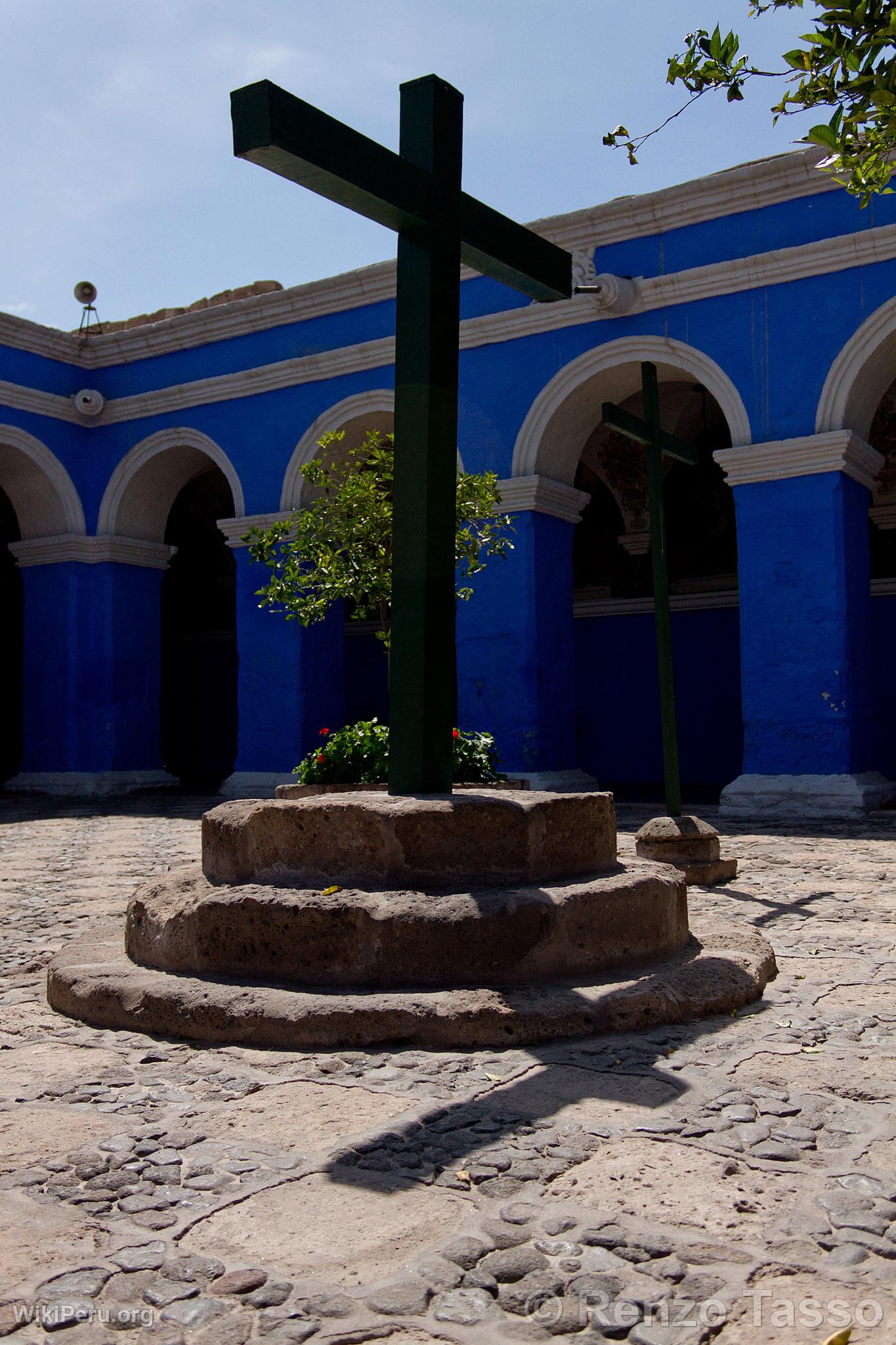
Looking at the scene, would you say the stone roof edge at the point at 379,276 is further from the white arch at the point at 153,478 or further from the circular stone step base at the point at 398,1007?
the circular stone step base at the point at 398,1007

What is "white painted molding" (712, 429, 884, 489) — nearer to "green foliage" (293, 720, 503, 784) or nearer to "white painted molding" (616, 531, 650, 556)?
"green foliage" (293, 720, 503, 784)

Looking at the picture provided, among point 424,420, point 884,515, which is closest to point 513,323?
point 884,515

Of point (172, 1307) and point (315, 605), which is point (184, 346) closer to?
point (315, 605)

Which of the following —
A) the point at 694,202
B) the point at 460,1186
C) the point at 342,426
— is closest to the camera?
the point at 460,1186

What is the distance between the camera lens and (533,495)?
32.7 ft

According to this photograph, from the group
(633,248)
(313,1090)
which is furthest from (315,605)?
(313,1090)

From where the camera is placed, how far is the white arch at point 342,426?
11016 millimetres

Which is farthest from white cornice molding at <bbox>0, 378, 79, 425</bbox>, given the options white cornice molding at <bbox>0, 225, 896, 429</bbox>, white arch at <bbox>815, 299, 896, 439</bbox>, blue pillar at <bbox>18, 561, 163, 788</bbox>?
white arch at <bbox>815, 299, 896, 439</bbox>

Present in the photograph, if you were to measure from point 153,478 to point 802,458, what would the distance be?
7.44 m

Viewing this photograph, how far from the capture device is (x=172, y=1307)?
4.96 feet

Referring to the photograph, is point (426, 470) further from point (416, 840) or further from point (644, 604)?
point (644, 604)

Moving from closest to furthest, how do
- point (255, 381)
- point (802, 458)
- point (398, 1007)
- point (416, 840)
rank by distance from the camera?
1. point (398, 1007)
2. point (416, 840)
3. point (802, 458)
4. point (255, 381)

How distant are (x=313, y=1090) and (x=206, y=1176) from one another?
1.42ft

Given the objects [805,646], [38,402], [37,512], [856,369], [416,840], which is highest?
[38,402]
